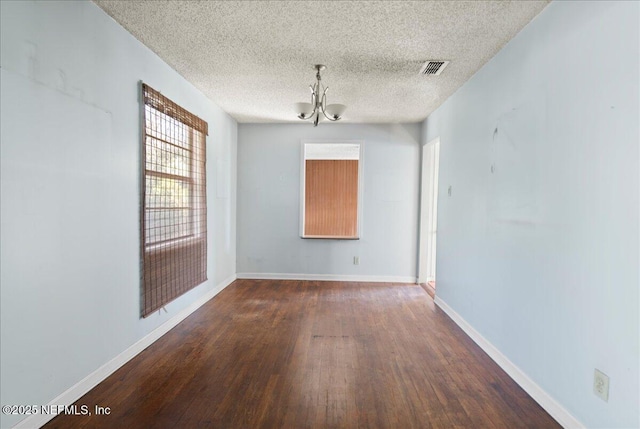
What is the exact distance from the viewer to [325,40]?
2.63 m

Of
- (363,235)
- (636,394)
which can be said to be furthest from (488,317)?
(363,235)

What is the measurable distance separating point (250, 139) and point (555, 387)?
4775mm

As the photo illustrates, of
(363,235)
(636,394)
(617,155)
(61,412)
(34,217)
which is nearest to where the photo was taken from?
(636,394)

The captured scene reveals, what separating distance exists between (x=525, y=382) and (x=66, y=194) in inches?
120

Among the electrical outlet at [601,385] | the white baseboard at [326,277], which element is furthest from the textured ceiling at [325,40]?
the white baseboard at [326,277]

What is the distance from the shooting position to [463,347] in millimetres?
2982

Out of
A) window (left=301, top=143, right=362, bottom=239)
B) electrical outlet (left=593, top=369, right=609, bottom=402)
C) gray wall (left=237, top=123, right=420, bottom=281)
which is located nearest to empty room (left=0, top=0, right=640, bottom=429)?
electrical outlet (left=593, top=369, right=609, bottom=402)

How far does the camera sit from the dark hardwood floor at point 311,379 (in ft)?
6.44

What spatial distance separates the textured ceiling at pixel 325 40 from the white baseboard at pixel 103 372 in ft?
7.70

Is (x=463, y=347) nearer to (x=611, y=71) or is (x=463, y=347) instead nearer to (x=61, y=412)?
(x=611, y=71)

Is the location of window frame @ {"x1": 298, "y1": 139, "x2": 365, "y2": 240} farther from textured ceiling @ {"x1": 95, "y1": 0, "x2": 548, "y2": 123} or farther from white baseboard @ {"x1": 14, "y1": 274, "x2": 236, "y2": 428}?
white baseboard @ {"x1": 14, "y1": 274, "x2": 236, "y2": 428}

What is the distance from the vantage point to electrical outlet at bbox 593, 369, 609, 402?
1652 mm

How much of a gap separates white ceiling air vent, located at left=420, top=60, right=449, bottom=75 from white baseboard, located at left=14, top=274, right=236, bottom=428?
3.27m

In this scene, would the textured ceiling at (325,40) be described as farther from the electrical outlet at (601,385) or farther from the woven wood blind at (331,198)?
the woven wood blind at (331,198)
